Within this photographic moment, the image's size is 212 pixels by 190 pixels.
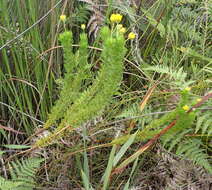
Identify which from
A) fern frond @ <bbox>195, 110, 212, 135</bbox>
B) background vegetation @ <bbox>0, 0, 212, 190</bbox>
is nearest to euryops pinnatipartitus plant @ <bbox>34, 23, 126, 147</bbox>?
background vegetation @ <bbox>0, 0, 212, 190</bbox>

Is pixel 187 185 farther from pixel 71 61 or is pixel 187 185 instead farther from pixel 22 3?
pixel 22 3

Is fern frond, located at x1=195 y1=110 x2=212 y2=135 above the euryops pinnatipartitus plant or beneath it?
beneath

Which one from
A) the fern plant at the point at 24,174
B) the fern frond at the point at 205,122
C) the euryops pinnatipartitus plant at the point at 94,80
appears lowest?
the fern plant at the point at 24,174

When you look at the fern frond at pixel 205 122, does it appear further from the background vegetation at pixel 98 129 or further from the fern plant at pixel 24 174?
the fern plant at pixel 24 174

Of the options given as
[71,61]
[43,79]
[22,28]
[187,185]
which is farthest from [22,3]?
[187,185]

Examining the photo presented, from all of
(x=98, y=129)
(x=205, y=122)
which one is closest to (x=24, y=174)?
(x=98, y=129)

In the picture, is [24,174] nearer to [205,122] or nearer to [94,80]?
[94,80]

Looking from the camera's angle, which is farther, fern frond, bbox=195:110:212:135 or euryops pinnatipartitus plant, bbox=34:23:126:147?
fern frond, bbox=195:110:212:135

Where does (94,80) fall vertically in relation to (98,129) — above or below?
above

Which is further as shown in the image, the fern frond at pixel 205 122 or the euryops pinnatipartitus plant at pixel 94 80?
the fern frond at pixel 205 122

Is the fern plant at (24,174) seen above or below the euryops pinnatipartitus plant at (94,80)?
below

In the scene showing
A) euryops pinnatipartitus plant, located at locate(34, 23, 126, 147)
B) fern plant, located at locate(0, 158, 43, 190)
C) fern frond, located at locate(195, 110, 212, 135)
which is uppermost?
euryops pinnatipartitus plant, located at locate(34, 23, 126, 147)

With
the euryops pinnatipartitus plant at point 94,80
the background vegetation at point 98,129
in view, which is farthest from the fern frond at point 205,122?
the euryops pinnatipartitus plant at point 94,80

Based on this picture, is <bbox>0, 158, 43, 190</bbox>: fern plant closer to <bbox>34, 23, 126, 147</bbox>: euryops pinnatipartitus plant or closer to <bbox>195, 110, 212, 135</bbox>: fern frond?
<bbox>34, 23, 126, 147</bbox>: euryops pinnatipartitus plant
